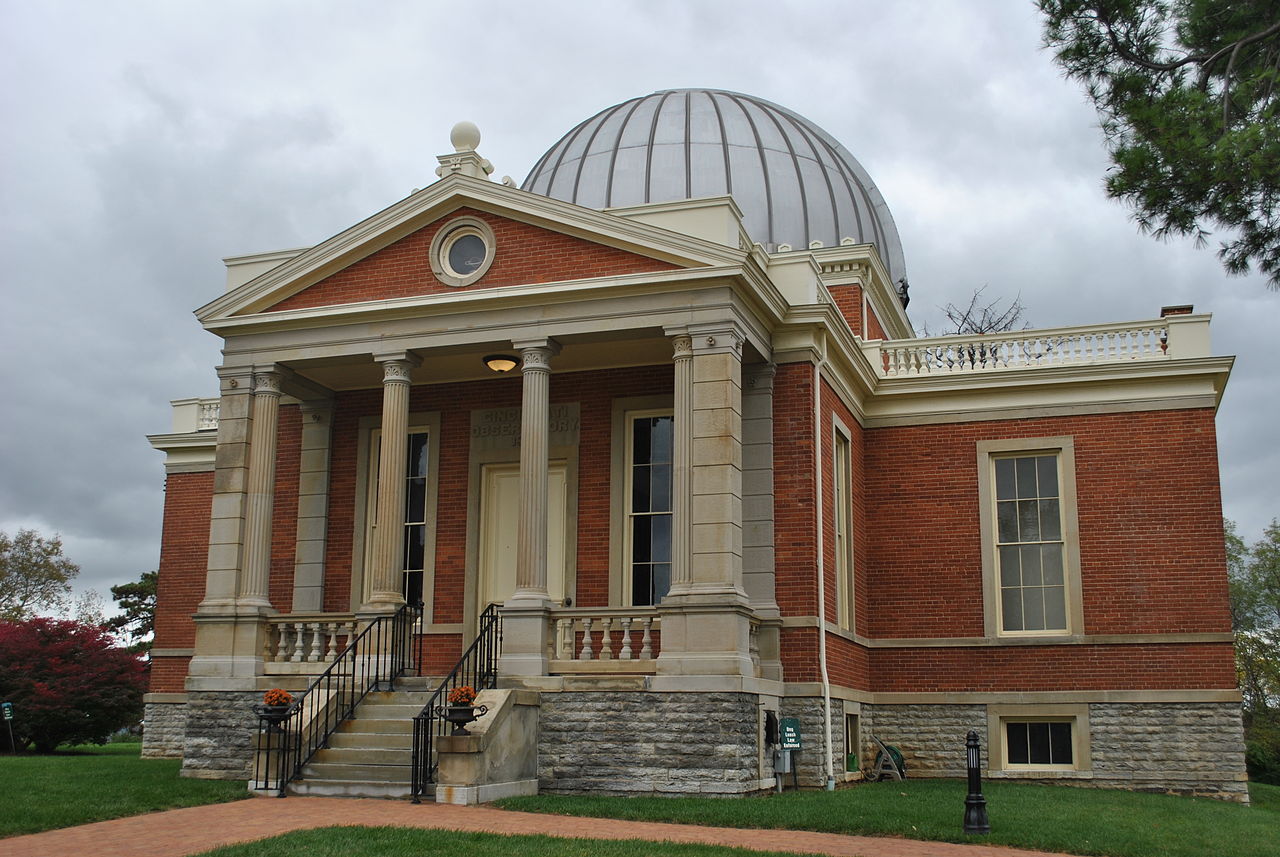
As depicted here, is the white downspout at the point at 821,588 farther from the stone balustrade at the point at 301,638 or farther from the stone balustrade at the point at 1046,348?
the stone balustrade at the point at 301,638

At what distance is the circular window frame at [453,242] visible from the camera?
15336mm

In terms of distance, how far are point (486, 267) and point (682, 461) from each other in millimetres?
3522

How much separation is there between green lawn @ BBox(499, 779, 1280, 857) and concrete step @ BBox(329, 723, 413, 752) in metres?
1.63

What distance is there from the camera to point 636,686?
43.6 feet

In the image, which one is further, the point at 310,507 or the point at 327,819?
the point at 310,507

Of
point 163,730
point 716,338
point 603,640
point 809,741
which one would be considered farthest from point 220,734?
point 716,338

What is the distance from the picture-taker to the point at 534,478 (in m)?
14.5

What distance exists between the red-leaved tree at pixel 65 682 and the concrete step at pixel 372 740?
1050 cm

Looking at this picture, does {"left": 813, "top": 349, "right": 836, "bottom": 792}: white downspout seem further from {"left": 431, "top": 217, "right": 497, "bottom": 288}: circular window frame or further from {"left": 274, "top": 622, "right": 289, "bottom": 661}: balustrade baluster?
{"left": 274, "top": 622, "right": 289, "bottom": 661}: balustrade baluster

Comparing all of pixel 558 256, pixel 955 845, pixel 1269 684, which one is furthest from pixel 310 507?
pixel 1269 684

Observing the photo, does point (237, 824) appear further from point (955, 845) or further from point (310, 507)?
point (310, 507)

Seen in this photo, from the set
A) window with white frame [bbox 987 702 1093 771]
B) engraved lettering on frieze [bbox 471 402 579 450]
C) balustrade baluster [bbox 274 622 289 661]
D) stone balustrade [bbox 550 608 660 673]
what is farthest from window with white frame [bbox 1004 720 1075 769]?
balustrade baluster [bbox 274 622 289 661]

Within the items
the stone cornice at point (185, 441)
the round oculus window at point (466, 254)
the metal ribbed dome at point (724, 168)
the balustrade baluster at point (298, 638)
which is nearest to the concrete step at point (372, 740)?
the balustrade baluster at point (298, 638)

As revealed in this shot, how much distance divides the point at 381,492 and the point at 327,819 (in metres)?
5.25
